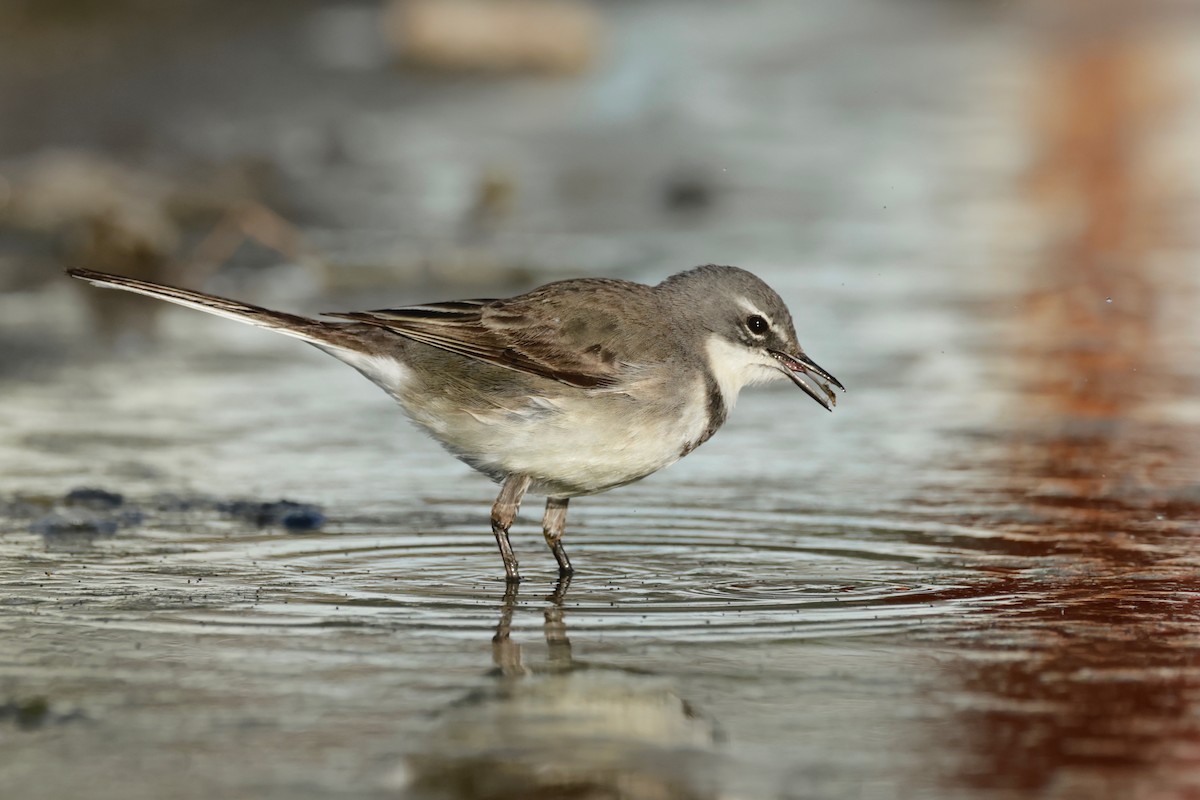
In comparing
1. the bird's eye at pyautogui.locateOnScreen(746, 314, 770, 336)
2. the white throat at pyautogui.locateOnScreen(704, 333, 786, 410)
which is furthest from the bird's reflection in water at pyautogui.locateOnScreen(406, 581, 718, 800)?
the bird's eye at pyautogui.locateOnScreen(746, 314, 770, 336)

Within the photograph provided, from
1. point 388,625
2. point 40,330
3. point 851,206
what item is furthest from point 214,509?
point 851,206

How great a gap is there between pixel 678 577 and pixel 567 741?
205 centimetres

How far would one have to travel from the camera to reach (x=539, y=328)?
7.40 meters

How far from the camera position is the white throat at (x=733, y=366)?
7477mm

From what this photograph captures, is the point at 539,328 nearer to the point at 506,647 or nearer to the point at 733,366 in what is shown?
the point at 733,366

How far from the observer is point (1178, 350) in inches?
461

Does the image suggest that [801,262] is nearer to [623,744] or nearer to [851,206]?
[851,206]

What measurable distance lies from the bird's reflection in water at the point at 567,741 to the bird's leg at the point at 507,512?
1.37 m

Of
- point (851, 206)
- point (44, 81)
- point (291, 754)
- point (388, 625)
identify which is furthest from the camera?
point (44, 81)

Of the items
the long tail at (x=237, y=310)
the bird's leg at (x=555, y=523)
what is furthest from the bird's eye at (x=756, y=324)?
the long tail at (x=237, y=310)

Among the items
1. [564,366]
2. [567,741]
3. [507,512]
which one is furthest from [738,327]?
[567,741]

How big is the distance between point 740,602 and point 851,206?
1209 centimetres

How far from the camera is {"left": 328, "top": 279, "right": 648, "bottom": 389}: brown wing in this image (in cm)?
720

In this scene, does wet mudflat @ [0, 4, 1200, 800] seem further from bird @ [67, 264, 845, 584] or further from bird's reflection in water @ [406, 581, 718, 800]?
bird @ [67, 264, 845, 584]
